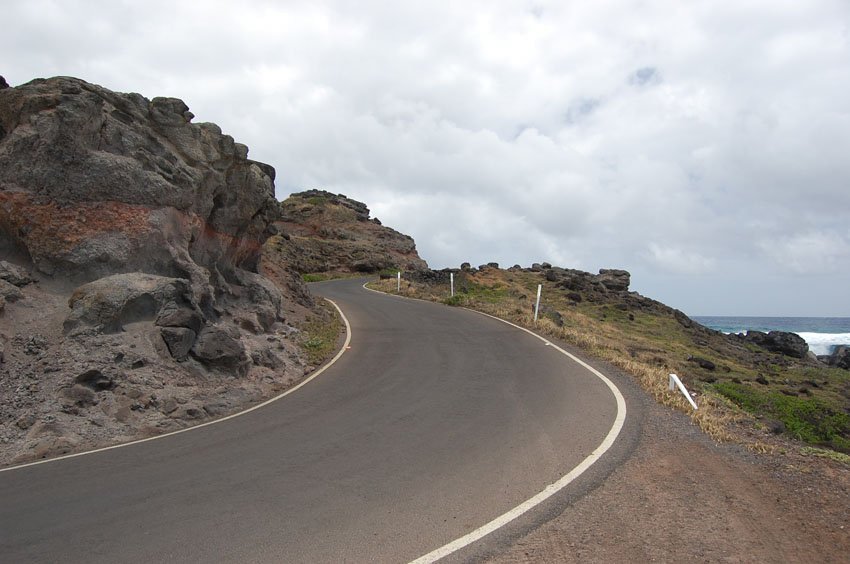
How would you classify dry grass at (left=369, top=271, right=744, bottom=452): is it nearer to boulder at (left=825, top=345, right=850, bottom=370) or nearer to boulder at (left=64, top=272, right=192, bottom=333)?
boulder at (left=64, top=272, right=192, bottom=333)

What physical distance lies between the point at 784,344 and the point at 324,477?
45.1m

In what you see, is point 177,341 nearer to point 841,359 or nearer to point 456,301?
point 456,301

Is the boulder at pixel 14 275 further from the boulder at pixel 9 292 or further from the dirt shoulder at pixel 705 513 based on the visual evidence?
the dirt shoulder at pixel 705 513

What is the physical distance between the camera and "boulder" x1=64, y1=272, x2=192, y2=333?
434 inches

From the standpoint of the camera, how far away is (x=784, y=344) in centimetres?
4200

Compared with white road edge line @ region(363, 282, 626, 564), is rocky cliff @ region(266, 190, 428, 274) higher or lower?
higher

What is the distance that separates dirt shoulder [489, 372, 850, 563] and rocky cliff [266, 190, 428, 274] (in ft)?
144

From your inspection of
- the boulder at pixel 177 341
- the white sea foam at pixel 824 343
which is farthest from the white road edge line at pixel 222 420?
the white sea foam at pixel 824 343

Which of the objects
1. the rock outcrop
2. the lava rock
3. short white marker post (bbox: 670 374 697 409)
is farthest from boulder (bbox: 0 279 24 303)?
the rock outcrop

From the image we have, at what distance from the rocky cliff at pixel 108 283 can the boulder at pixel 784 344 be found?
132 feet

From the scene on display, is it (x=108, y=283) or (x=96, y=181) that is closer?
(x=108, y=283)

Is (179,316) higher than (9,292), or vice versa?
(9,292)

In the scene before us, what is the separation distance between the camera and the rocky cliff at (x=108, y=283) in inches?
378

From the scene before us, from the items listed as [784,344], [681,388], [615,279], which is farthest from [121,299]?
[615,279]
